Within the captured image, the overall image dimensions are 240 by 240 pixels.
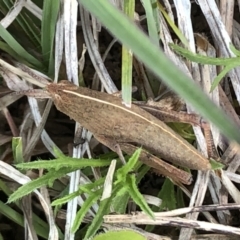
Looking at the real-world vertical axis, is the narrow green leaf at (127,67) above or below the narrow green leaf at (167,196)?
above

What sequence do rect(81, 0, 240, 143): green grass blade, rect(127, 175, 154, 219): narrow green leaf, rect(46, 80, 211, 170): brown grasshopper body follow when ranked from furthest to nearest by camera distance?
1. rect(46, 80, 211, 170): brown grasshopper body
2. rect(127, 175, 154, 219): narrow green leaf
3. rect(81, 0, 240, 143): green grass blade

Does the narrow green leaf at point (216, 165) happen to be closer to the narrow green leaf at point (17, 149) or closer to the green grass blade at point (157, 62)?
the narrow green leaf at point (17, 149)

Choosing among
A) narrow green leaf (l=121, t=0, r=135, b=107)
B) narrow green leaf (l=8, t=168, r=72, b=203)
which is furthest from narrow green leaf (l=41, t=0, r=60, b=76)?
narrow green leaf (l=8, t=168, r=72, b=203)

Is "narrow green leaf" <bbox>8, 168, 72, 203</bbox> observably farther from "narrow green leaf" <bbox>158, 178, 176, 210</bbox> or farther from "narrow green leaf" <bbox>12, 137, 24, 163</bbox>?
"narrow green leaf" <bbox>158, 178, 176, 210</bbox>

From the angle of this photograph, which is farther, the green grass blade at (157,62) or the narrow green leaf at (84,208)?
the narrow green leaf at (84,208)

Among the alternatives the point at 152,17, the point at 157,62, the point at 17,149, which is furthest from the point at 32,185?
the point at 157,62

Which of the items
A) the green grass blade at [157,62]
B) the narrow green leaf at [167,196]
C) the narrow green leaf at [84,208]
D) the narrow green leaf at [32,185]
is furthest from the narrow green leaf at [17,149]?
the green grass blade at [157,62]

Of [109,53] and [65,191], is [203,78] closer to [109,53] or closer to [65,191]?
[109,53]

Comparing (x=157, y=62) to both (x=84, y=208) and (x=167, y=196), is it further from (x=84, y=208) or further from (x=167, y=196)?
(x=167, y=196)

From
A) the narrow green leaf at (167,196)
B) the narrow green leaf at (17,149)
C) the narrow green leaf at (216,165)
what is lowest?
the narrow green leaf at (167,196)
